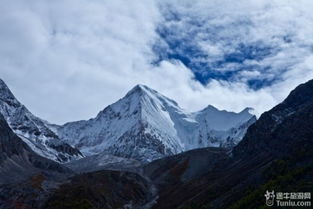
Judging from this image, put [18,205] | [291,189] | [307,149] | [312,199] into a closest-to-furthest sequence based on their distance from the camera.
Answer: [312,199], [291,189], [307,149], [18,205]

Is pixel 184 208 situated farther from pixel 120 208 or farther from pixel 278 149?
pixel 278 149

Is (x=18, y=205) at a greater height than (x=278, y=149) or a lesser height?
lesser

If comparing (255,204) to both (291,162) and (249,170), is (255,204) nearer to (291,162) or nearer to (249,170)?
(291,162)

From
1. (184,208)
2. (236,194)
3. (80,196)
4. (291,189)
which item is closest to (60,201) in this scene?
(80,196)

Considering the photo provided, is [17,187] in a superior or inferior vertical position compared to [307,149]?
inferior

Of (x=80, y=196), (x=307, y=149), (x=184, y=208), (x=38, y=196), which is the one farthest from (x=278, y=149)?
(x=38, y=196)

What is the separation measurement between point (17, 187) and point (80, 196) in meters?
27.3

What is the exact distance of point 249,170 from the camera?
190000 mm

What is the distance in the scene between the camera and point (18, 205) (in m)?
174

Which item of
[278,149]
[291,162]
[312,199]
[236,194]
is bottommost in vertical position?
[312,199]

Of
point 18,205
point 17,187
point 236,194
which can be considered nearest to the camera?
point 236,194

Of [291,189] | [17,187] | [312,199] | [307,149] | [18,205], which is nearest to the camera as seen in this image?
[312,199]

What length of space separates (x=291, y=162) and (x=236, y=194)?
22064mm

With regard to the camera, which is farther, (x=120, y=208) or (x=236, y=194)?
(x=120, y=208)
